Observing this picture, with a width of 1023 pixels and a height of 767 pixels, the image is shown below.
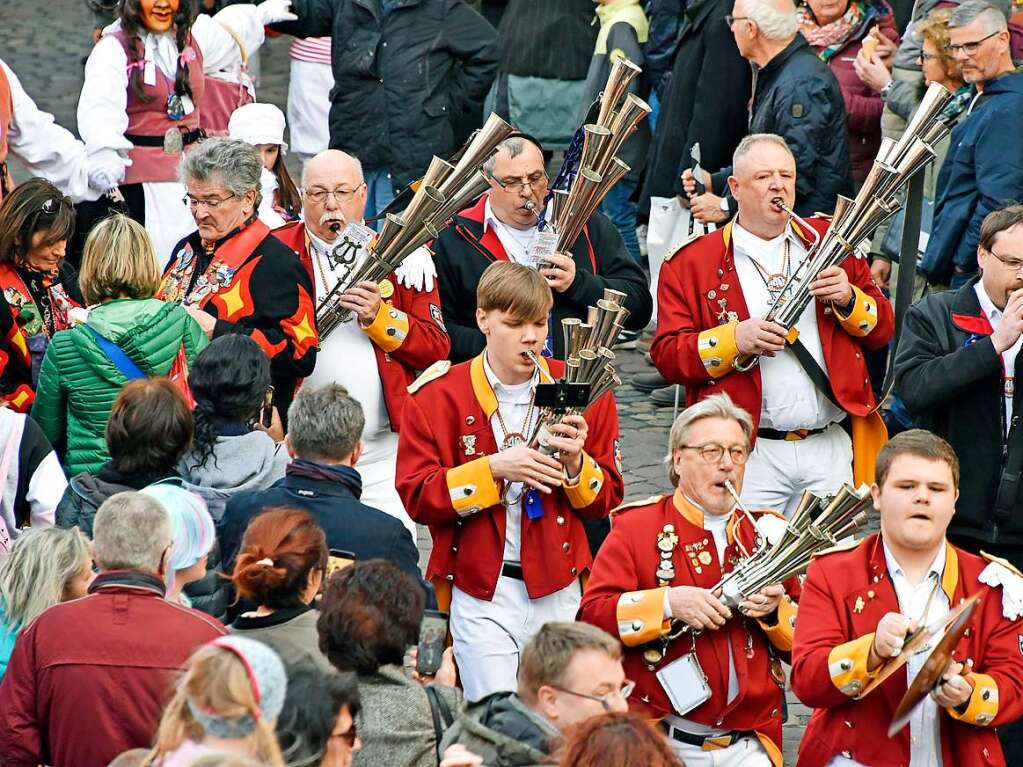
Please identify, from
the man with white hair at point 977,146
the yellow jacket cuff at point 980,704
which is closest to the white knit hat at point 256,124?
the man with white hair at point 977,146

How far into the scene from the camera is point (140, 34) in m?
9.05

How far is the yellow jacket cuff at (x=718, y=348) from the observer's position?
6.96 meters

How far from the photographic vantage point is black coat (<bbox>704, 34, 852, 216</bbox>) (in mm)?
8211

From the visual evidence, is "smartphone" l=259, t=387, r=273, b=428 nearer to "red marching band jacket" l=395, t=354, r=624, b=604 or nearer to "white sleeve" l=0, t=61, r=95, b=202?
"red marching band jacket" l=395, t=354, r=624, b=604

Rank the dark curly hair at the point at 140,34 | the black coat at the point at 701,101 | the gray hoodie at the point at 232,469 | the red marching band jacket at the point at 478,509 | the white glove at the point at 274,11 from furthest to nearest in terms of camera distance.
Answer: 1. the white glove at the point at 274,11
2. the black coat at the point at 701,101
3. the dark curly hair at the point at 140,34
4. the red marching band jacket at the point at 478,509
5. the gray hoodie at the point at 232,469

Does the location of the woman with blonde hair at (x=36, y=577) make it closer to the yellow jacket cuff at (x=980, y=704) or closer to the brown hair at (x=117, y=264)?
the brown hair at (x=117, y=264)

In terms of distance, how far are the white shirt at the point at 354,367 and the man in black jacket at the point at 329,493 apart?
1.37 meters

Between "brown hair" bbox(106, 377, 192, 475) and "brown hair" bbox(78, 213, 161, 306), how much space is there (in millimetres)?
858

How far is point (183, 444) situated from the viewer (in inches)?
220

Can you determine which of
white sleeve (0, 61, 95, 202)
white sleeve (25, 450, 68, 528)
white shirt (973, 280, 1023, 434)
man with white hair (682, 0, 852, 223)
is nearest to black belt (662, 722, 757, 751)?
white shirt (973, 280, 1023, 434)

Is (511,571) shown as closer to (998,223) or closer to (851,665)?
(851,665)

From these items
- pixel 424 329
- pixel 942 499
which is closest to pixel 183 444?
pixel 424 329

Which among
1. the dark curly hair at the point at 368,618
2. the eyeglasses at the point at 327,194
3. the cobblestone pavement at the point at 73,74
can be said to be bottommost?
the cobblestone pavement at the point at 73,74

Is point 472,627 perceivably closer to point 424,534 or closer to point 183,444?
Result: point 183,444
